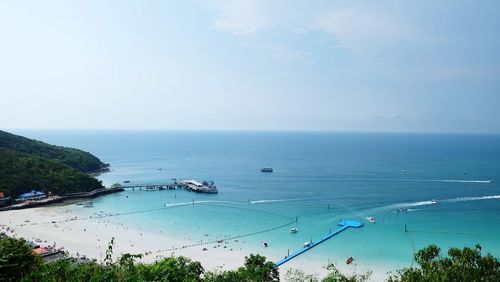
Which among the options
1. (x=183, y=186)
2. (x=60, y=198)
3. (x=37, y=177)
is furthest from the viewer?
(x=183, y=186)

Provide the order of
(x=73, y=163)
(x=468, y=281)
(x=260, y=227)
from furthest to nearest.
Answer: (x=73, y=163) → (x=260, y=227) → (x=468, y=281)

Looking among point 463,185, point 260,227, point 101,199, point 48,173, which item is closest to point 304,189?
point 260,227

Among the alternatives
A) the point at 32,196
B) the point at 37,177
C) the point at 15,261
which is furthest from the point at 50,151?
the point at 15,261

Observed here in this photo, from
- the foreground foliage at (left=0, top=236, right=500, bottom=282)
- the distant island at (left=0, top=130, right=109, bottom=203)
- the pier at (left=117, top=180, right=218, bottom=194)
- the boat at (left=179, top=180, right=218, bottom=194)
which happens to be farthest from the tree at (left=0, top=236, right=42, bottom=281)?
the pier at (left=117, top=180, right=218, bottom=194)

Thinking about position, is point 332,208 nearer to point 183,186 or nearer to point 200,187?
point 200,187

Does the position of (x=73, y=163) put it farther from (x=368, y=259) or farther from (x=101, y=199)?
(x=368, y=259)

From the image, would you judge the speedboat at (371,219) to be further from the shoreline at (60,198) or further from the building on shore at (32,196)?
the building on shore at (32,196)

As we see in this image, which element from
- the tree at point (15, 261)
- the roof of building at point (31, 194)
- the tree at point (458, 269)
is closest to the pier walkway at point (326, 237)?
the tree at point (458, 269)
